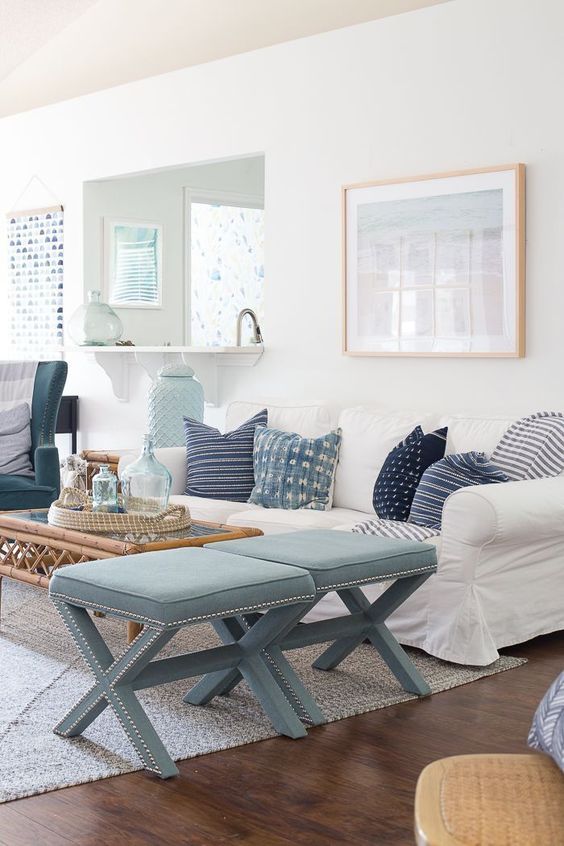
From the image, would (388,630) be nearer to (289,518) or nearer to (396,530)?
(396,530)

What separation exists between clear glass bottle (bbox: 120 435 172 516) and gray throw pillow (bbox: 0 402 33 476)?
1.55 meters

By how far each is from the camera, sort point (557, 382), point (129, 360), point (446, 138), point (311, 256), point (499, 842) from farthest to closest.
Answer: point (129, 360)
point (311, 256)
point (446, 138)
point (557, 382)
point (499, 842)

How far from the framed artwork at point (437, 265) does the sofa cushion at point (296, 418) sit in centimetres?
39

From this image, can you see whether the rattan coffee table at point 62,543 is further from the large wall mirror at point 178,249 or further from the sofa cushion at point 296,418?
the large wall mirror at point 178,249

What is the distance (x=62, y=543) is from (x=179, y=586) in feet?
3.63

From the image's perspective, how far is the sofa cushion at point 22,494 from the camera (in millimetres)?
4918

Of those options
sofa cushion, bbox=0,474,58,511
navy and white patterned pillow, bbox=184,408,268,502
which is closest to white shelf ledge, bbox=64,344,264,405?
navy and white patterned pillow, bbox=184,408,268,502

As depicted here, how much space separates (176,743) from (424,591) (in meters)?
1.17

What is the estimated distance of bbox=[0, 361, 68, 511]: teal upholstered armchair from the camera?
195 inches

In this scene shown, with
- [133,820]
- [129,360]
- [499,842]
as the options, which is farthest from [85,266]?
[499,842]

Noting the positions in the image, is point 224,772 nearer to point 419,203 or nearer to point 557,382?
point 557,382

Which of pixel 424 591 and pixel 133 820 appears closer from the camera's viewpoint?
pixel 133 820

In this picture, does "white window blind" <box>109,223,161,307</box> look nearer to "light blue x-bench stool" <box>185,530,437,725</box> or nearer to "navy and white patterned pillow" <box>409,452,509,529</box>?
"navy and white patterned pillow" <box>409,452,509,529</box>

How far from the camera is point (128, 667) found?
2705mm
